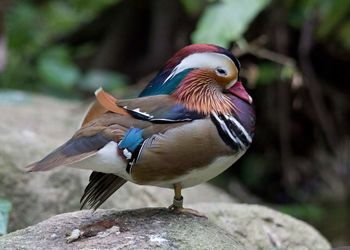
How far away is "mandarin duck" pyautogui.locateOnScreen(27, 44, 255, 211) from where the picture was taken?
1672mm

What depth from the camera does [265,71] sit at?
4316 millimetres

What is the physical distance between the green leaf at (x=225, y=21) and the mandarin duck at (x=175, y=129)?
1019 millimetres

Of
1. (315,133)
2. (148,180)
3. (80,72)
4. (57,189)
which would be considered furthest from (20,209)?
(80,72)

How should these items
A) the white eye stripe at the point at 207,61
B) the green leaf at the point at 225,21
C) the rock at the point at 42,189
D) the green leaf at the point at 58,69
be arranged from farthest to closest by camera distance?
the green leaf at the point at 58,69 → the green leaf at the point at 225,21 → the rock at the point at 42,189 → the white eye stripe at the point at 207,61

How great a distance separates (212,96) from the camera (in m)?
1.77

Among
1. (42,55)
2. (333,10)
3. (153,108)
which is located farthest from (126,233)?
(42,55)

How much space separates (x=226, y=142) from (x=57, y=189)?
982 mm

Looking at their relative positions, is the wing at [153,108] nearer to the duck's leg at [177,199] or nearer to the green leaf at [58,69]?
the duck's leg at [177,199]

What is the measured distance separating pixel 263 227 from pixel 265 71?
2.11 metres

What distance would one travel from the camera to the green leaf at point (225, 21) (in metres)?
2.84

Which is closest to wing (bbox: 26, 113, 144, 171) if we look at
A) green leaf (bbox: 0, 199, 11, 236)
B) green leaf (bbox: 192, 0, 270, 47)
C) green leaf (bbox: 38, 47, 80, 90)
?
green leaf (bbox: 0, 199, 11, 236)

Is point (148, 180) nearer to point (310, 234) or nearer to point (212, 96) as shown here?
point (212, 96)

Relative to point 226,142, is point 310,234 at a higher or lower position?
lower

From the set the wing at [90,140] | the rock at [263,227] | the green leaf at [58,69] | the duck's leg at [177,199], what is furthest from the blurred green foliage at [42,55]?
the wing at [90,140]
